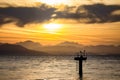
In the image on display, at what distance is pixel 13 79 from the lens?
84375mm

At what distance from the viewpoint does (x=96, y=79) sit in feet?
278

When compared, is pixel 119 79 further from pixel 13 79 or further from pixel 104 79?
pixel 13 79

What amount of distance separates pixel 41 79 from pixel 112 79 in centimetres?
1976

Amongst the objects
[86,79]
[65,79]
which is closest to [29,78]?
[65,79]

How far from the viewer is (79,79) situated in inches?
3270

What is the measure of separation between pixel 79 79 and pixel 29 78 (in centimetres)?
1433

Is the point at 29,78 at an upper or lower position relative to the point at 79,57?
lower

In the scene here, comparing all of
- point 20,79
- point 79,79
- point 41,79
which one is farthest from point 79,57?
point 20,79

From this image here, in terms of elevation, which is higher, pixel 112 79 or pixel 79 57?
pixel 79 57

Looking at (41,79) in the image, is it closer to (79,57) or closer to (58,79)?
(58,79)

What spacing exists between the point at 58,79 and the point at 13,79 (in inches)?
481

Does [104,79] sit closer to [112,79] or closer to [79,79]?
[112,79]

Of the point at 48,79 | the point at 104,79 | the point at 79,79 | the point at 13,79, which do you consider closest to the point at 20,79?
the point at 13,79

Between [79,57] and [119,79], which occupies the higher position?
[79,57]
